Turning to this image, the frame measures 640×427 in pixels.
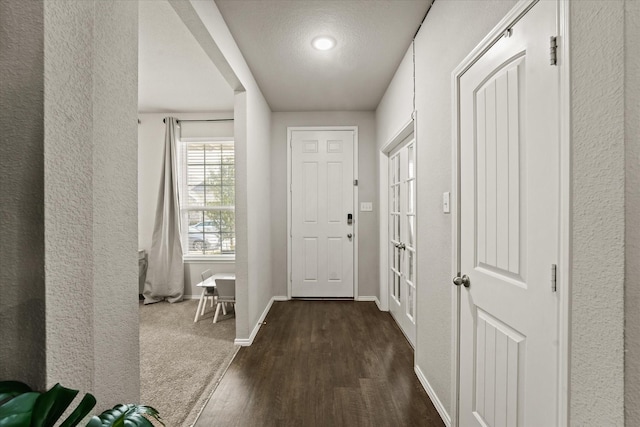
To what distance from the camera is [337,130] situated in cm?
397

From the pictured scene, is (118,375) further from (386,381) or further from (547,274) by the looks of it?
(386,381)

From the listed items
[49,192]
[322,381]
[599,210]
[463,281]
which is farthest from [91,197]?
[322,381]

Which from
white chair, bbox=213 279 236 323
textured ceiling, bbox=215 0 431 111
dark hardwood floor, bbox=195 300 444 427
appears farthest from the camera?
white chair, bbox=213 279 236 323

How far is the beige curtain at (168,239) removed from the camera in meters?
3.99

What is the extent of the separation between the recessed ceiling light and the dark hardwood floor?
2.50m

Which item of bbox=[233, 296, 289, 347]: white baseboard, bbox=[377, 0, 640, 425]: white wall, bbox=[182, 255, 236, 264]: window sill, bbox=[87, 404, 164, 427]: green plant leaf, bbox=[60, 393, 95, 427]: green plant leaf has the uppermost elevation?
bbox=[377, 0, 640, 425]: white wall

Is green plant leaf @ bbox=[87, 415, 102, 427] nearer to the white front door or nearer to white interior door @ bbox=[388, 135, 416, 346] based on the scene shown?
white interior door @ bbox=[388, 135, 416, 346]

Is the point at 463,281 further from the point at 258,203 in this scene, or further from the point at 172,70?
the point at 172,70

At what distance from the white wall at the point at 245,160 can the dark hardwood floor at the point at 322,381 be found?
0.39 m

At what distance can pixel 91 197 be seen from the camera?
0.81m

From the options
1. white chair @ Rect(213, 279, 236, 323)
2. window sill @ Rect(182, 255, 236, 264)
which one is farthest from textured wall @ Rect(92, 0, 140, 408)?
window sill @ Rect(182, 255, 236, 264)

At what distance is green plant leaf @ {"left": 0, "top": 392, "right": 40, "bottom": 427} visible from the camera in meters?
0.49

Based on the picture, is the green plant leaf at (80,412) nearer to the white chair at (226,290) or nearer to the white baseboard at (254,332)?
the white baseboard at (254,332)

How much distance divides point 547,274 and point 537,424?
0.52 metres
